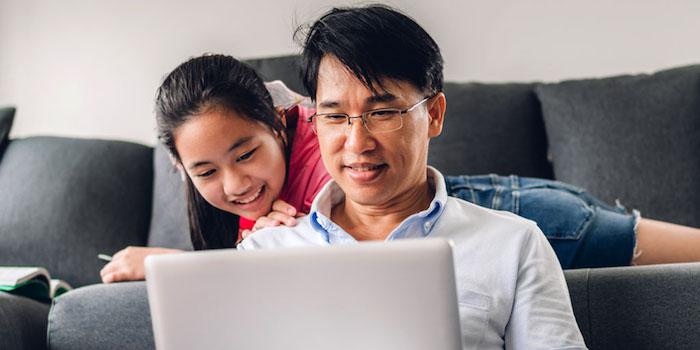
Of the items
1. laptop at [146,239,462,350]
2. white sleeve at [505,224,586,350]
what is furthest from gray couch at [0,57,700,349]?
laptop at [146,239,462,350]

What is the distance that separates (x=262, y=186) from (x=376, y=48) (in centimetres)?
49

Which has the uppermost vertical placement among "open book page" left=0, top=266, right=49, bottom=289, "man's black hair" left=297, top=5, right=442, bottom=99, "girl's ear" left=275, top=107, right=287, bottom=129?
"man's black hair" left=297, top=5, right=442, bottom=99

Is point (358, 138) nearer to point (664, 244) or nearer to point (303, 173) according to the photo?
point (303, 173)

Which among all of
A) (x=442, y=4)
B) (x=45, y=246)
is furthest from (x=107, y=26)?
(x=442, y=4)

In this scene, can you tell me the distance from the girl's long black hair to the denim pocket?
70cm

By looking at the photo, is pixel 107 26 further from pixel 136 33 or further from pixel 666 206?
pixel 666 206

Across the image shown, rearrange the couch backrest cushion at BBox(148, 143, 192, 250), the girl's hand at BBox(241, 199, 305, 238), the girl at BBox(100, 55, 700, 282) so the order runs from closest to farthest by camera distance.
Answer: the girl's hand at BBox(241, 199, 305, 238) → the girl at BBox(100, 55, 700, 282) → the couch backrest cushion at BBox(148, 143, 192, 250)

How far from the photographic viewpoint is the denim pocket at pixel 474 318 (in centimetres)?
135

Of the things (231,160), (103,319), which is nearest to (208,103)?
(231,160)

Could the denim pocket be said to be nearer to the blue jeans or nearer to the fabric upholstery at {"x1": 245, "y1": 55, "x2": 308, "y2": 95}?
the blue jeans

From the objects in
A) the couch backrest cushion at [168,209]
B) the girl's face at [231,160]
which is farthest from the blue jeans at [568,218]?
the couch backrest cushion at [168,209]

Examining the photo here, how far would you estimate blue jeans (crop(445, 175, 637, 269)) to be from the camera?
1.86 m

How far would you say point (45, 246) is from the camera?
97.7 inches

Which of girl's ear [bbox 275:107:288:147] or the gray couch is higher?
girl's ear [bbox 275:107:288:147]
